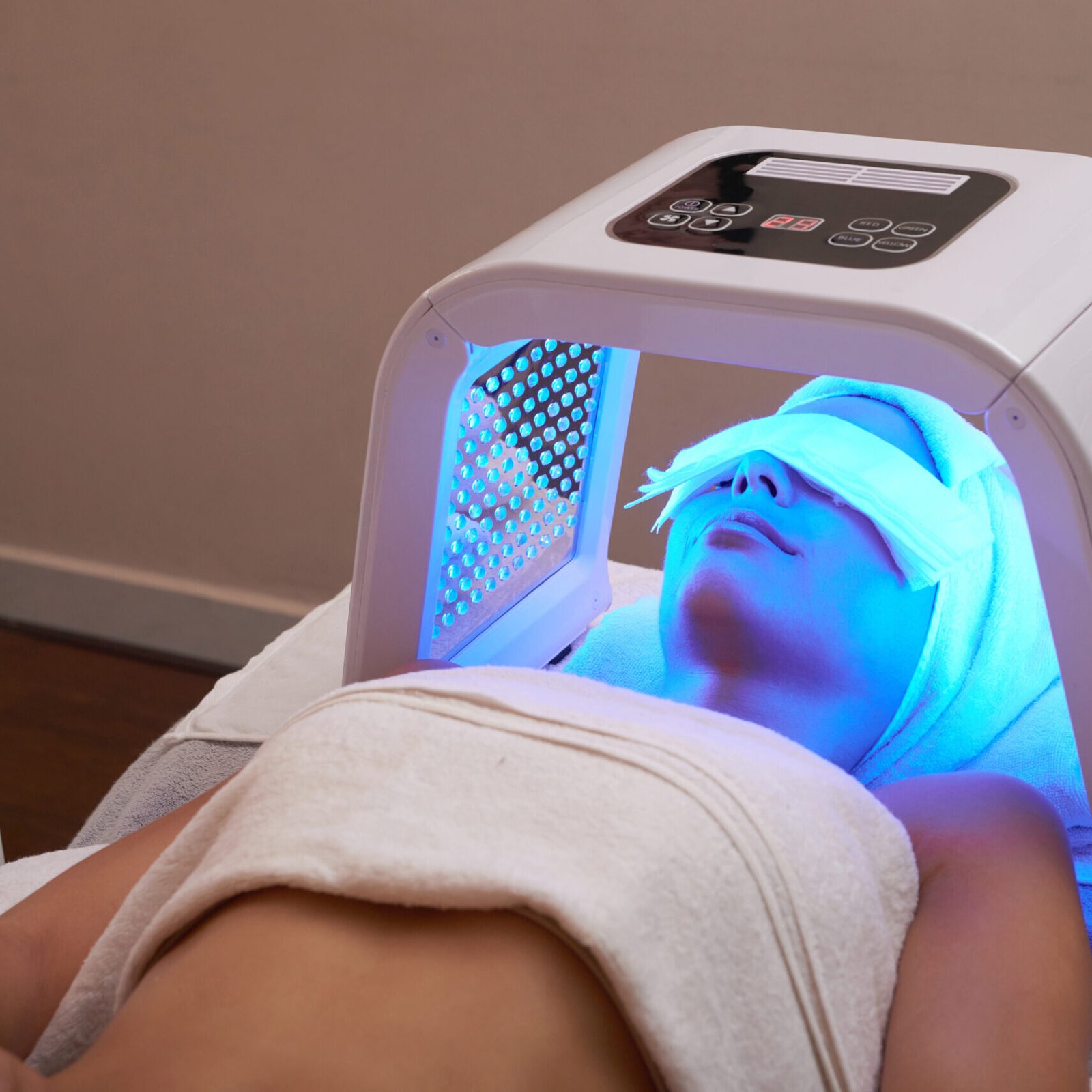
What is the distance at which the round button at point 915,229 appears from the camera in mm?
767

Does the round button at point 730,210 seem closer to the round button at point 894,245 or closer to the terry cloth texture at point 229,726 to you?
the round button at point 894,245

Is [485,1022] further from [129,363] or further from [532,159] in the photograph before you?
[129,363]

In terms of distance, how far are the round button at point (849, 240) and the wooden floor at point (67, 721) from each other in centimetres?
138

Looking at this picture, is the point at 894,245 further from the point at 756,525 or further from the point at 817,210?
the point at 756,525

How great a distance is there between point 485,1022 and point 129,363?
5.97 feet

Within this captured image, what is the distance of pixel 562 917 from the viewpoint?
1.81 feet

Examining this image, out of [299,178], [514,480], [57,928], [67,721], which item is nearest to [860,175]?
[514,480]

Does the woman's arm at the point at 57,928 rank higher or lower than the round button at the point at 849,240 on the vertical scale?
lower

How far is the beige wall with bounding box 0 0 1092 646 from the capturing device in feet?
5.12

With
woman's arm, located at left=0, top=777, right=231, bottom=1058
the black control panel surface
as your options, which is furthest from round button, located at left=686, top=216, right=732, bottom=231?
woman's arm, located at left=0, top=777, right=231, bottom=1058

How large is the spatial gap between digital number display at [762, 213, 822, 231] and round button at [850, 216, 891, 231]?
23mm

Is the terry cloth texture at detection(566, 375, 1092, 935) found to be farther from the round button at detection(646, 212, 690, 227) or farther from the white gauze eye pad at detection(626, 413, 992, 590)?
the round button at detection(646, 212, 690, 227)

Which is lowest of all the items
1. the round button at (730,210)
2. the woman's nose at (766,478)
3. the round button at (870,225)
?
the woman's nose at (766,478)

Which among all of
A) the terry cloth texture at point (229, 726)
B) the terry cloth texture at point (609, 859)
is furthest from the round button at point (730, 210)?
the terry cloth texture at point (229, 726)
